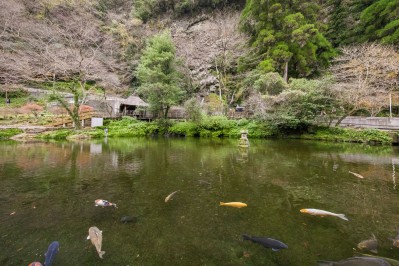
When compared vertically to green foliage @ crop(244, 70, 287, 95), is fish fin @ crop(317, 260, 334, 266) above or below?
below

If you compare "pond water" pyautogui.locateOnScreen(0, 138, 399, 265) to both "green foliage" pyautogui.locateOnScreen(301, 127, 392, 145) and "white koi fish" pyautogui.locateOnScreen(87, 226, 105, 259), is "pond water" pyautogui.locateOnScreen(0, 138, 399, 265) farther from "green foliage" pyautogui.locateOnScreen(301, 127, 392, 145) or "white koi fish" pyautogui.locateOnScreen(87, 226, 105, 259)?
"green foliage" pyautogui.locateOnScreen(301, 127, 392, 145)

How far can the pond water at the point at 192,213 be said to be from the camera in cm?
282

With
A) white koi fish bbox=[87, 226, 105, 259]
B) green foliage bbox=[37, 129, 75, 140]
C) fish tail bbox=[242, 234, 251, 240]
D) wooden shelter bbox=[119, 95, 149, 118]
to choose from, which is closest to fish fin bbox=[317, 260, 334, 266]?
fish tail bbox=[242, 234, 251, 240]

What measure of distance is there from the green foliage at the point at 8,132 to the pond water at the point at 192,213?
11.2 meters

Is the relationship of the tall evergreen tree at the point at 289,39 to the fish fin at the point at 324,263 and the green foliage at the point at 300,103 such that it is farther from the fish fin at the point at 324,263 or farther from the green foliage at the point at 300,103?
the fish fin at the point at 324,263

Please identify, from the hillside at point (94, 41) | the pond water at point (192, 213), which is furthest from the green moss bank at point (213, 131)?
the pond water at point (192, 213)

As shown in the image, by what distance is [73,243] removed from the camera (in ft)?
9.96

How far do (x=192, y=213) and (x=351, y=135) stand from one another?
52.9ft

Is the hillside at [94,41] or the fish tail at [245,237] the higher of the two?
the hillside at [94,41]

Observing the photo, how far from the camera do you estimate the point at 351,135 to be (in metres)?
15.7

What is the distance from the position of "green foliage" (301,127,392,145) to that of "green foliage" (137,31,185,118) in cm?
1273

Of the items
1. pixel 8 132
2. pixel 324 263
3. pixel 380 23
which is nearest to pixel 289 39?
pixel 380 23

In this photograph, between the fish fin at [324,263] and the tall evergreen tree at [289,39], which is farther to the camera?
the tall evergreen tree at [289,39]

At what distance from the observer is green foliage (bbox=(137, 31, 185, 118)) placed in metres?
21.0
